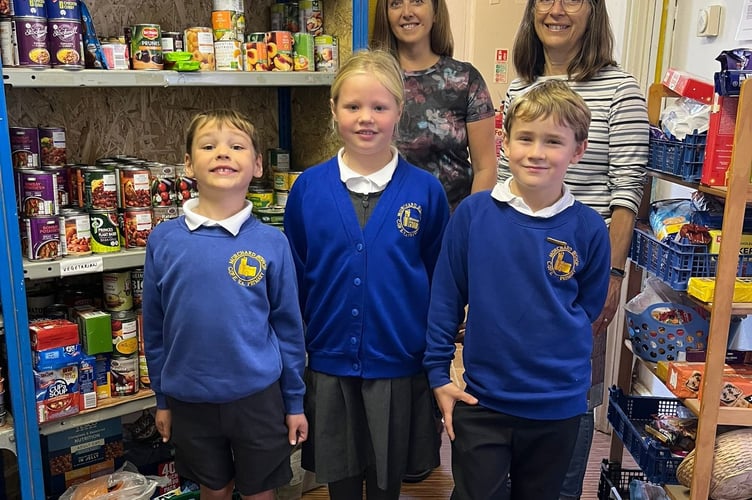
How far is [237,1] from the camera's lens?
2.18 meters

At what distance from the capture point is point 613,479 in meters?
2.33

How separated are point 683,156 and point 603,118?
0.23 meters

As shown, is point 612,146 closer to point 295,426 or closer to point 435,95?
point 435,95

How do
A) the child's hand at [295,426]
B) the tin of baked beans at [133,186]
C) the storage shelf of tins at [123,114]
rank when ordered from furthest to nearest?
1. the tin of baked beans at [133,186]
2. the storage shelf of tins at [123,114]
3. the child's hand at [295,426]

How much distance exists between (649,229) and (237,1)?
1.43 metres

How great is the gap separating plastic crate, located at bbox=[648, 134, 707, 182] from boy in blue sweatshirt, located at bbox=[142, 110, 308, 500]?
1049 millimetres

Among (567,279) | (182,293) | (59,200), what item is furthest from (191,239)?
(567,279)

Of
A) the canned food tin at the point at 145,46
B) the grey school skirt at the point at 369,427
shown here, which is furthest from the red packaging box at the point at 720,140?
the canned food tin at the point at 145,46

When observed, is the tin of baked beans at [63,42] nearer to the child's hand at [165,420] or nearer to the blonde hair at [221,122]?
the blonde hair at [221,122]

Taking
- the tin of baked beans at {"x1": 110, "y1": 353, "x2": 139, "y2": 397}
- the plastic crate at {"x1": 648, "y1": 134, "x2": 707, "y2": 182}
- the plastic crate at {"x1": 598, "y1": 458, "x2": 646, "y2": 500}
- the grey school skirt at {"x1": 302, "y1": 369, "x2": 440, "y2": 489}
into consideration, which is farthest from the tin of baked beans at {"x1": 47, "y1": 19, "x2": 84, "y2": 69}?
the plastic crate at {"x1": 598, "y1": 458, "x2": 646, "y2": 500}

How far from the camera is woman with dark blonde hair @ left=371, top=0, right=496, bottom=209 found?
217 cm

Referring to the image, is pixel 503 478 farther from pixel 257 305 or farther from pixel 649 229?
pixel 649 229

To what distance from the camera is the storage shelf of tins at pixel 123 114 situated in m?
1.86

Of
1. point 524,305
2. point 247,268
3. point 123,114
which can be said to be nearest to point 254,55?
point 123,114
